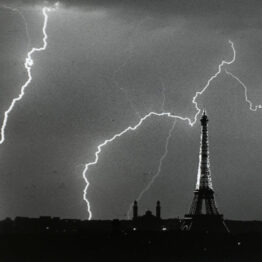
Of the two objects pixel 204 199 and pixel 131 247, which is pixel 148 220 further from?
pixel 131 247

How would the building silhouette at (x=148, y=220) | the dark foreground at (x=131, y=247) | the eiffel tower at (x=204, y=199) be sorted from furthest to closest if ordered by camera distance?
the building silhouette at (x=148, y=220)
the eiffel tower at (x=204, y=199)
the dark foreground at (x=131, y=247)

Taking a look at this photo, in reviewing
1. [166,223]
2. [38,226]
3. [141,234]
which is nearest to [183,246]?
[141,234]

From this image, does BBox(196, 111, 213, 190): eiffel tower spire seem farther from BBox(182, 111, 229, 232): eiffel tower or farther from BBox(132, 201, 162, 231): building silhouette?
BBox(132, 201, 162, 231): building silhouette

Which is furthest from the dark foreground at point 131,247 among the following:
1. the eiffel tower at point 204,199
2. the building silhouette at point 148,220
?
the building silhouette at point 148,220

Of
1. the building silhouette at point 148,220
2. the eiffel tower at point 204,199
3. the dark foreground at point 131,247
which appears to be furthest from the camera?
the building silhouette at point 148,220

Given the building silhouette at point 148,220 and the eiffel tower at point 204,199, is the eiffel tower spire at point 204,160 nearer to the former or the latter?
the eiffel tower at point 204,199

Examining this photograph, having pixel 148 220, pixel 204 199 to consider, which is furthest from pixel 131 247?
pixel 148 220

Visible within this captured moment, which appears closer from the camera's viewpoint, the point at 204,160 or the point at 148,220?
the point at 204,160
